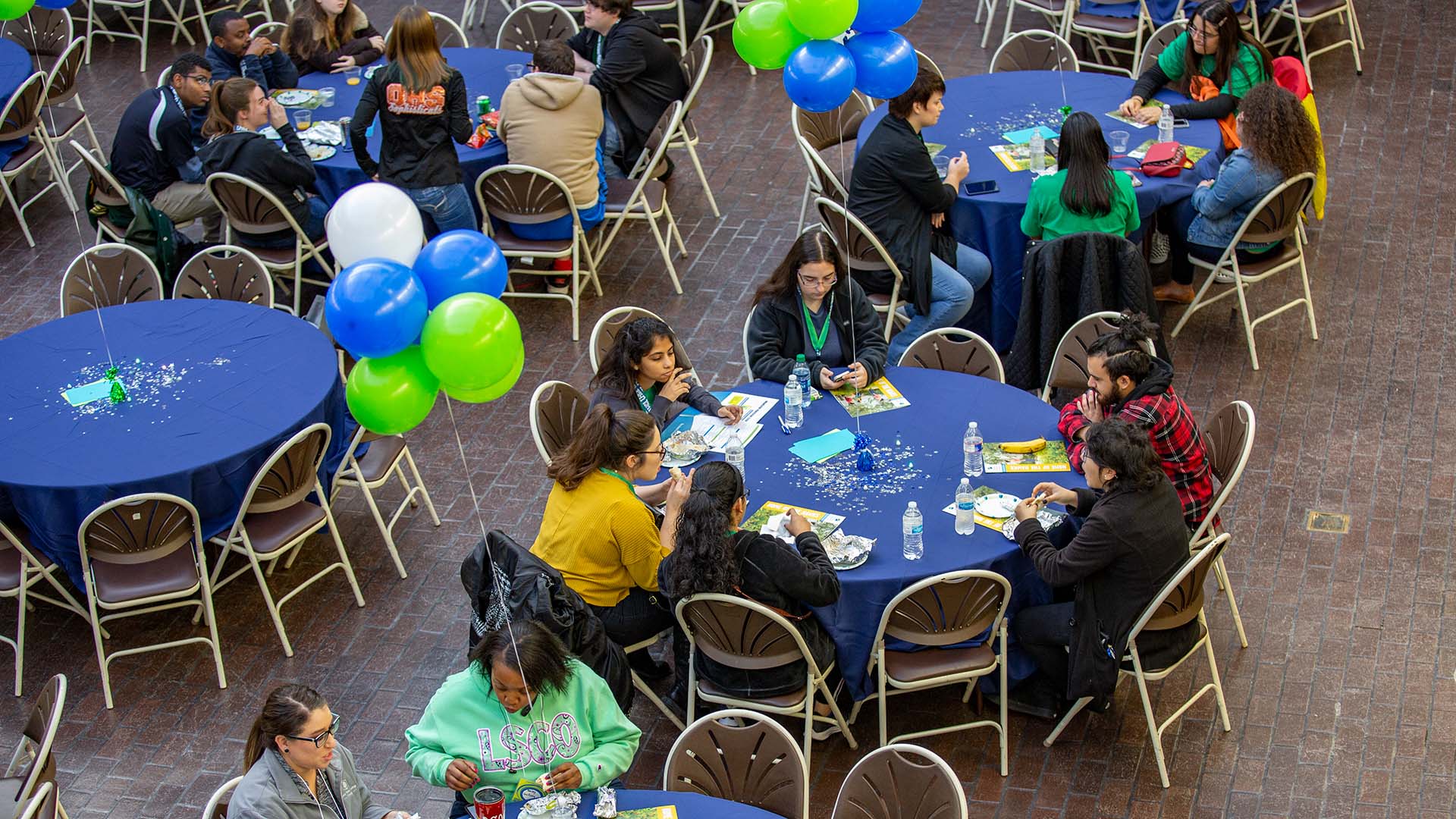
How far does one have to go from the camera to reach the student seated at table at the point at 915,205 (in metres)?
7.56

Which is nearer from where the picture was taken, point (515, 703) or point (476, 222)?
point (515, 703)

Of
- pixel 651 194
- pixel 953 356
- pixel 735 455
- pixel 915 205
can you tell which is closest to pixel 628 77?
pixel 651 194

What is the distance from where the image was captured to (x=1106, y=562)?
210 inches

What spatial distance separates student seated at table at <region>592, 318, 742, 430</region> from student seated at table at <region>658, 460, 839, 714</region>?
38.3 inches

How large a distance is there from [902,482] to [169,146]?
488cm

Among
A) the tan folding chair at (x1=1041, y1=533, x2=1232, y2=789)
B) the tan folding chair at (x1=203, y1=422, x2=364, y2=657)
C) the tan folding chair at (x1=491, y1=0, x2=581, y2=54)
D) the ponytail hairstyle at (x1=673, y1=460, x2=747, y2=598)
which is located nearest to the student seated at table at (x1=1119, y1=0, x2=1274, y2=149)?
the tan folding chair at (x1=1041, y1=533, x2=1232, y2=789)

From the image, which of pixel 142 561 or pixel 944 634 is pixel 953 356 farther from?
pixel 142 561

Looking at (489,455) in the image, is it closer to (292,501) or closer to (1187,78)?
(292,501)

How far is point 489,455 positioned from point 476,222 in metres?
1.73

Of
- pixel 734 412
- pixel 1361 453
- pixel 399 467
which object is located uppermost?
pixel 734 412

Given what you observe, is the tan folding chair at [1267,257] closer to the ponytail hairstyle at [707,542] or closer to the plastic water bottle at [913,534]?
the plastic water bottle at [913,534]

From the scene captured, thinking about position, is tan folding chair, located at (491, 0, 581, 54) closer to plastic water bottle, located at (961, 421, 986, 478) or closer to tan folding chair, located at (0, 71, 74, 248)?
tan folding chair, located at (0, 71, 74, 248)

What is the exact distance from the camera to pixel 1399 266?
28.3 feet

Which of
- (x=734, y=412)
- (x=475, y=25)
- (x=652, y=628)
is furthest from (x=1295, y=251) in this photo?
(x=475, y=25)
